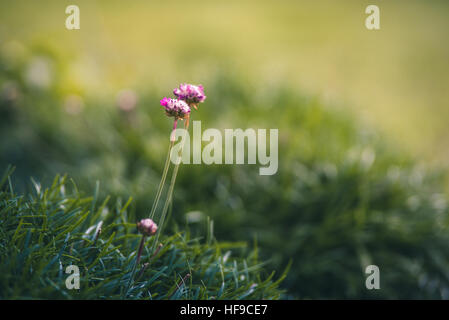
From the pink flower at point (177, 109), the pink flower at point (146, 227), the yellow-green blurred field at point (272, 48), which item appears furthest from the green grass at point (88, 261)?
the yellow-green blurred field at point (272, 48)

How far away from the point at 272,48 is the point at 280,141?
10.8 feet

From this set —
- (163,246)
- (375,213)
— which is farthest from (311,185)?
(163,246)

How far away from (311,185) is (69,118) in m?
1.73

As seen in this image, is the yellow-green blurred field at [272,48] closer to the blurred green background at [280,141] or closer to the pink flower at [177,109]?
the blurred green background at [280,141]

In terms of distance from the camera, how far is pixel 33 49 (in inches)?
123

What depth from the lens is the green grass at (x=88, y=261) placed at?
1.04 meters

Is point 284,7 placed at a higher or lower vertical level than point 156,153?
higher

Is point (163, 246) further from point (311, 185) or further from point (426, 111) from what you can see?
point (426, 111)

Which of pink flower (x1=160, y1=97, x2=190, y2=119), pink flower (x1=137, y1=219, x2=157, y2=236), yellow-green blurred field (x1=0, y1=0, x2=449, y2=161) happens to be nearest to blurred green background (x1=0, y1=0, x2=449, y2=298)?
yellow-green blurred field (x1=0, y1=0, x2=449, y2=161)

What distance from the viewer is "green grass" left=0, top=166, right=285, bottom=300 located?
1038mm

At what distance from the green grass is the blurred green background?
517 millimetres

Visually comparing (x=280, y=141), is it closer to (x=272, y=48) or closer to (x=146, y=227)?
(x=146, y=227)

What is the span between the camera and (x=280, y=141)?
232 centimetres

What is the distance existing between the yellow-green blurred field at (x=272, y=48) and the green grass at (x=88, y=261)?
194cm
